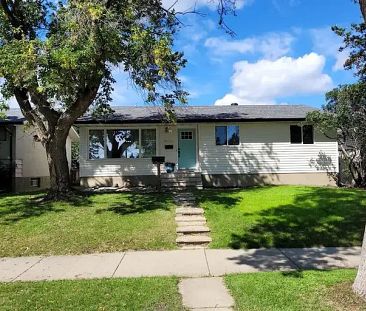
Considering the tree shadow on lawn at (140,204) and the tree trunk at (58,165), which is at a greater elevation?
the tree trunk at (58,165)

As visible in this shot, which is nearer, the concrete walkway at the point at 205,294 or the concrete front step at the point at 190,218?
the concrete walkway at the point at 205,294

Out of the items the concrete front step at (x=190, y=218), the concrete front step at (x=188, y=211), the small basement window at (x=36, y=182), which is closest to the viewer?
the concrete front step at (x=190, y=218)

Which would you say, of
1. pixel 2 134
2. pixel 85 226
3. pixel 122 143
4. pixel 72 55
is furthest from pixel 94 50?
pixel 2 134

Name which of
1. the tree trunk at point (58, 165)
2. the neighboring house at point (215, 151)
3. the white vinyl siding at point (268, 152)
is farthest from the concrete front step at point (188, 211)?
the white vinyl siding at point (268, 152)

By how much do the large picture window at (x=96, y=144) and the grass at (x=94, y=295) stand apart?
1379cm

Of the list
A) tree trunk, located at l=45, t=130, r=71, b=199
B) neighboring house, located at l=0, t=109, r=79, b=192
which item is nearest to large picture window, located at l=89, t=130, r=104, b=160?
neighboring house, located at l=0, t=109, r=79, b=192

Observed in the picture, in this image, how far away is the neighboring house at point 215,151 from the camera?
67.9 feet

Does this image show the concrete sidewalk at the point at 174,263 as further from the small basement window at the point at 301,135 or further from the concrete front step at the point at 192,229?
the small basement window at the point at 301,135

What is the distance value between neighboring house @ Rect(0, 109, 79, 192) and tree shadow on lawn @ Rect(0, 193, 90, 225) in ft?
18.9

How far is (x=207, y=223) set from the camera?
38.8ft

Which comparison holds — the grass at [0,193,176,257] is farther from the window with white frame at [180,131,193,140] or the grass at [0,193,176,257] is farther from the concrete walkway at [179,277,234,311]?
the window with white frame at [180,131,193,140]

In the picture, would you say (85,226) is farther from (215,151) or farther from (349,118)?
(349,118)

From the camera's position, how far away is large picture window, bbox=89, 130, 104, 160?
20844 mm

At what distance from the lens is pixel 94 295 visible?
6.38 m
